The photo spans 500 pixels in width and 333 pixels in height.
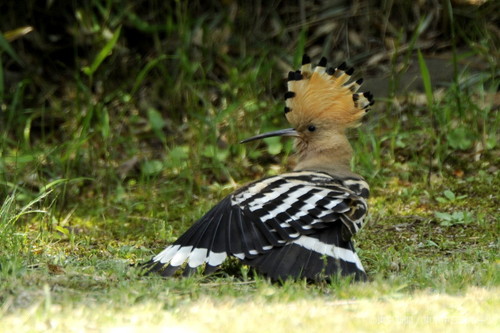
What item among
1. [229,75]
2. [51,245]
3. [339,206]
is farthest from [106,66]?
[339,206]

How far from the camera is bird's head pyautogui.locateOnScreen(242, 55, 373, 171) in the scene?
4492 millimetres

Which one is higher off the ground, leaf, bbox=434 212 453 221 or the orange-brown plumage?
the orange-brown plumage

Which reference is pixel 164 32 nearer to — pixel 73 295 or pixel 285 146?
pixel 285 146

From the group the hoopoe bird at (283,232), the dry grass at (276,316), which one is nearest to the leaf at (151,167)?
the hoopoe bird at (283,232)

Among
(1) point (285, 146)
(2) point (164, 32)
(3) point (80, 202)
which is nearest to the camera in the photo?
(3) point (80, 202)

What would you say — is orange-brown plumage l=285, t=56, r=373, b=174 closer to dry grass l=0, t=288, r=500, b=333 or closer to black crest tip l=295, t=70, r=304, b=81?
black crest tip l=295, t=70, r=304, b=81

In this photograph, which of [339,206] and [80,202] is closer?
[339,206]

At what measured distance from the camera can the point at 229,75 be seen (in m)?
6.99

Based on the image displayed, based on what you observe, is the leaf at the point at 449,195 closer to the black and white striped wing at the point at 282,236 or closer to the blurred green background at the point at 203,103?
the blurred green background at the point at 203,103

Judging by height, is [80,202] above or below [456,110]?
below

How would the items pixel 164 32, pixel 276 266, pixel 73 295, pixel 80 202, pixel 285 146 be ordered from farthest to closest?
pixel 164 32, pixel 285 146, pixel 80 202, pixel 276 266, pixel 73 295

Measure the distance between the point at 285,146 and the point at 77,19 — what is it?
225 centimetres

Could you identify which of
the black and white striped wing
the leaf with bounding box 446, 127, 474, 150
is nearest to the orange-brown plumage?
the black and white striped wing

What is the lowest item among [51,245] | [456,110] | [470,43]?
[51,245]
